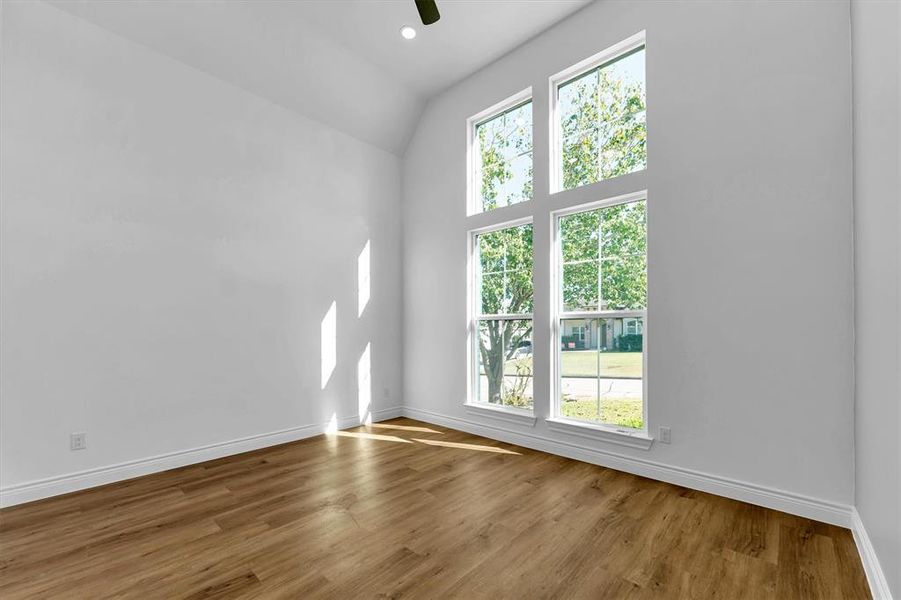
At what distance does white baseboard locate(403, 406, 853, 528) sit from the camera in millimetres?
2443

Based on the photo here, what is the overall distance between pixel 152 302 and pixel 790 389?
4.55m

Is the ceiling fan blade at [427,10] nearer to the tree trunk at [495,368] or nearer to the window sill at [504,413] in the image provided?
the tree trunk at [495,368]

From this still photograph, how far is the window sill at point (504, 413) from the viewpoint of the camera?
3973 mm

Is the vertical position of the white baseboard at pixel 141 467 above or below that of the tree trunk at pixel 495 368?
below

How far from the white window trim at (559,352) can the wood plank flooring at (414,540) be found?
0.98 ft

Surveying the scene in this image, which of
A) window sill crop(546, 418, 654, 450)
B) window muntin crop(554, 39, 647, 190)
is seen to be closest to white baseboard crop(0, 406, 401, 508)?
window sill crop(546, 418, 654, 450)

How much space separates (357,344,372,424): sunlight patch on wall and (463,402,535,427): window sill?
119 centimetres

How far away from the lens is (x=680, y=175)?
304 centimetres

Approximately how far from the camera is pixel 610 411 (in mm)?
3457

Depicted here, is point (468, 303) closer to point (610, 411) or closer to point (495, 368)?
point (495, 368)

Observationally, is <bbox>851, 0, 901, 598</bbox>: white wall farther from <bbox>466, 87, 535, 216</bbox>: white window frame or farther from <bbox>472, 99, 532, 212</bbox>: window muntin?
<bbox>466, 87, 535, 216</bbox>: white window frame

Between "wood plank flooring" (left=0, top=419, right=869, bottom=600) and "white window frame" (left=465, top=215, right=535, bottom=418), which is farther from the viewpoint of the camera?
"white window frame" (left=465, top=215, right=535, bottom=418)

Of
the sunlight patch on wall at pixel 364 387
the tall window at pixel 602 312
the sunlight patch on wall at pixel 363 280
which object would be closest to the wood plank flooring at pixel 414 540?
the tall window at pixel 602 312

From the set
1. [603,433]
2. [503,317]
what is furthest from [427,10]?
[603,433]
